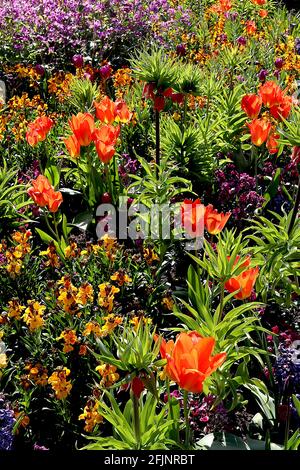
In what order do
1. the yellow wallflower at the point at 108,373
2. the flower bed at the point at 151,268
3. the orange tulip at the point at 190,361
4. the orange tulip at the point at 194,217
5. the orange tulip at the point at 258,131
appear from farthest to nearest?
the orange tulip at the point at 258,131 < the orange tulip at the point at 194,217 < the yellow wallflower at the point at 108,373 < the flower bed at the point at 151,268 < the orange tulip at the point at 190,361

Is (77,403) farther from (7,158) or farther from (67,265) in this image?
(7,158)

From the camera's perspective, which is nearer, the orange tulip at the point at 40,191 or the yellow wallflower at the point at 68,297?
the yellow wallflower at the point at 68,297

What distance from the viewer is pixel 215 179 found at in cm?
342

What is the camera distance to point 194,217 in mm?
2330

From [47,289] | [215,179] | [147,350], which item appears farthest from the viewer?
[215,179]

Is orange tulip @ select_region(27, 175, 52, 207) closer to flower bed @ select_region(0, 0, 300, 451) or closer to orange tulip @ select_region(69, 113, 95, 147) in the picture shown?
flower bed @ select_region(0, 0, 300, 451)

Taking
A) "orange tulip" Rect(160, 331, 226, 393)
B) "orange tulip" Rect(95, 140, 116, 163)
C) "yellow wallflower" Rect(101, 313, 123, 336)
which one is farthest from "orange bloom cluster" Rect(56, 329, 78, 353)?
"orange tulip" Rect(95, 140, 116, 163)

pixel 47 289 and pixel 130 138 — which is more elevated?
pixel 130 138

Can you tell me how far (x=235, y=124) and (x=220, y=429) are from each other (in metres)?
2.01

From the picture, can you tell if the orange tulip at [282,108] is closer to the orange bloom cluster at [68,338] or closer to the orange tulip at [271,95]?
the orange tulip at [271,95]

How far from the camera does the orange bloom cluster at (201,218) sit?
229 centimetres

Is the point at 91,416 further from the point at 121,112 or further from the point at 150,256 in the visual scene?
the point at 121,112

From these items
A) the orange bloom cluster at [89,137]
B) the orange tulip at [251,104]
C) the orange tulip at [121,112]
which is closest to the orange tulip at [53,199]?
the orange bloom cluster at [89,137]
